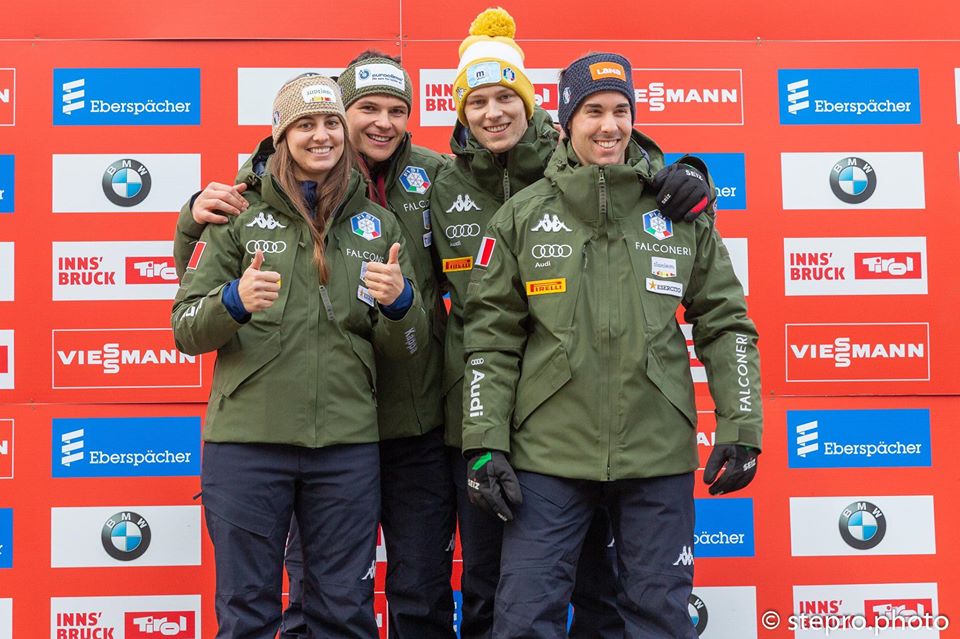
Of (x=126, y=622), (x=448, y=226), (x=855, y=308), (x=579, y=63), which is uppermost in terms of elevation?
(x=579, y=63)

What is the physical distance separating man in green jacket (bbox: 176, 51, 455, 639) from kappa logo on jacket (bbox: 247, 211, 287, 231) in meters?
0.33

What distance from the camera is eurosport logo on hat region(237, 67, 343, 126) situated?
3.32 meters

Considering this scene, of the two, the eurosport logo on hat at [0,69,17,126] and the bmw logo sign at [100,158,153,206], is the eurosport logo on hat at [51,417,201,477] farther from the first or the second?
the eurosport logo on hat at [0,69,17,126]

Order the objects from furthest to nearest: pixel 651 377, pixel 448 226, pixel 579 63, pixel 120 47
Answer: pixel 120 47
pixel 448 226
pixel 579 63
pixel 651 377

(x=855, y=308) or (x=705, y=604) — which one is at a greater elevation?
(x=855, y=308)

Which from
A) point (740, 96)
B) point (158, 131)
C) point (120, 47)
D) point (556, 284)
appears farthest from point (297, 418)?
point (740, 96)

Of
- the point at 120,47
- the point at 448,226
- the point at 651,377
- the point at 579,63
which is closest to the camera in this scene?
the point at 651,377

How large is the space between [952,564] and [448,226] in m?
2.24

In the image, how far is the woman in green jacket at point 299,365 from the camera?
7.53 ft

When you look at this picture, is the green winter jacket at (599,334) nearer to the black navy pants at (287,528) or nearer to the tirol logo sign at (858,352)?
the black navy pants at (287,528)

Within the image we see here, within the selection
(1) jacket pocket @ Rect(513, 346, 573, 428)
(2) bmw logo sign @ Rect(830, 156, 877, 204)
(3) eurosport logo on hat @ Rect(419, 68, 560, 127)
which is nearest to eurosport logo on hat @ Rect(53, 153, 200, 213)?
(3) eurosport logo on hat @ Rect(419, 68, 560, 127)

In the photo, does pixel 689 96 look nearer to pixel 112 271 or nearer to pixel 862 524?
pixel 862 524

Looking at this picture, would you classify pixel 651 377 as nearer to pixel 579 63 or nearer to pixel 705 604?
pixel 579 63

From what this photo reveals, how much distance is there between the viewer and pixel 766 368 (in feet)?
11.0
